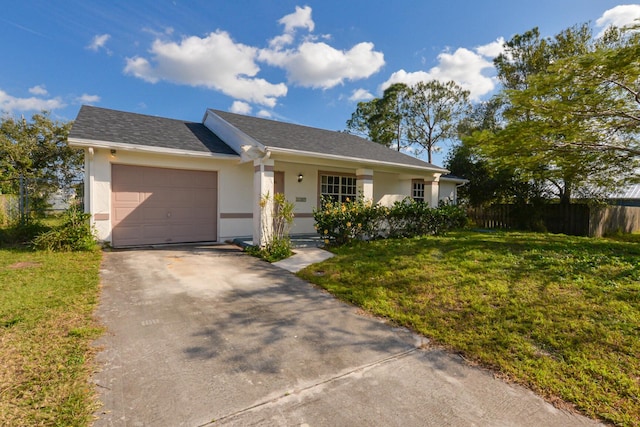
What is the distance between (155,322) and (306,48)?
523 inches

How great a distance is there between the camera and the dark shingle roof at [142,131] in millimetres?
8109

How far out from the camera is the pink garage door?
8281 mm

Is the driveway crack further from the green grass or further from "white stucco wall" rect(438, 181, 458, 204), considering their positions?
"white stucco wall" rect(438, 181, 458, 204)

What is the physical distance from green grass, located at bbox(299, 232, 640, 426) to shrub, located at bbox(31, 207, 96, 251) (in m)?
5.62

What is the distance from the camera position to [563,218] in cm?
1373

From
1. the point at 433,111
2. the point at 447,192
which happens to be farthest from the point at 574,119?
the point at 433,111

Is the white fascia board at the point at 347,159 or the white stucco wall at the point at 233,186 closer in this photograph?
the white stucco wall at the point at 233,186

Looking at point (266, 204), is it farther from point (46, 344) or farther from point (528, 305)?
point (528, 305)

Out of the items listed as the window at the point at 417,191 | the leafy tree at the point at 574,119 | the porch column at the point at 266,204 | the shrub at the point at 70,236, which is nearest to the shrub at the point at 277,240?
the porch column at the point at 266,204

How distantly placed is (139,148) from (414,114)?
2439 cm

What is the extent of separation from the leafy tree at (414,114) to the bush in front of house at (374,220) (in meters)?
18.8

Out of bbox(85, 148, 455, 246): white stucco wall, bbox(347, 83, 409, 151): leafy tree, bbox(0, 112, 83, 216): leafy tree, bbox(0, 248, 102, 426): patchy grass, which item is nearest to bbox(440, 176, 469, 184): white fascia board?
bbox(85, 148, 455, 246): white stucco wall

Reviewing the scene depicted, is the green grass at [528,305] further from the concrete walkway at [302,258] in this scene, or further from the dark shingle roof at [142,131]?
the dark shingle roof at [142,131]

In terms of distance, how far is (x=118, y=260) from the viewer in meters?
6.83
